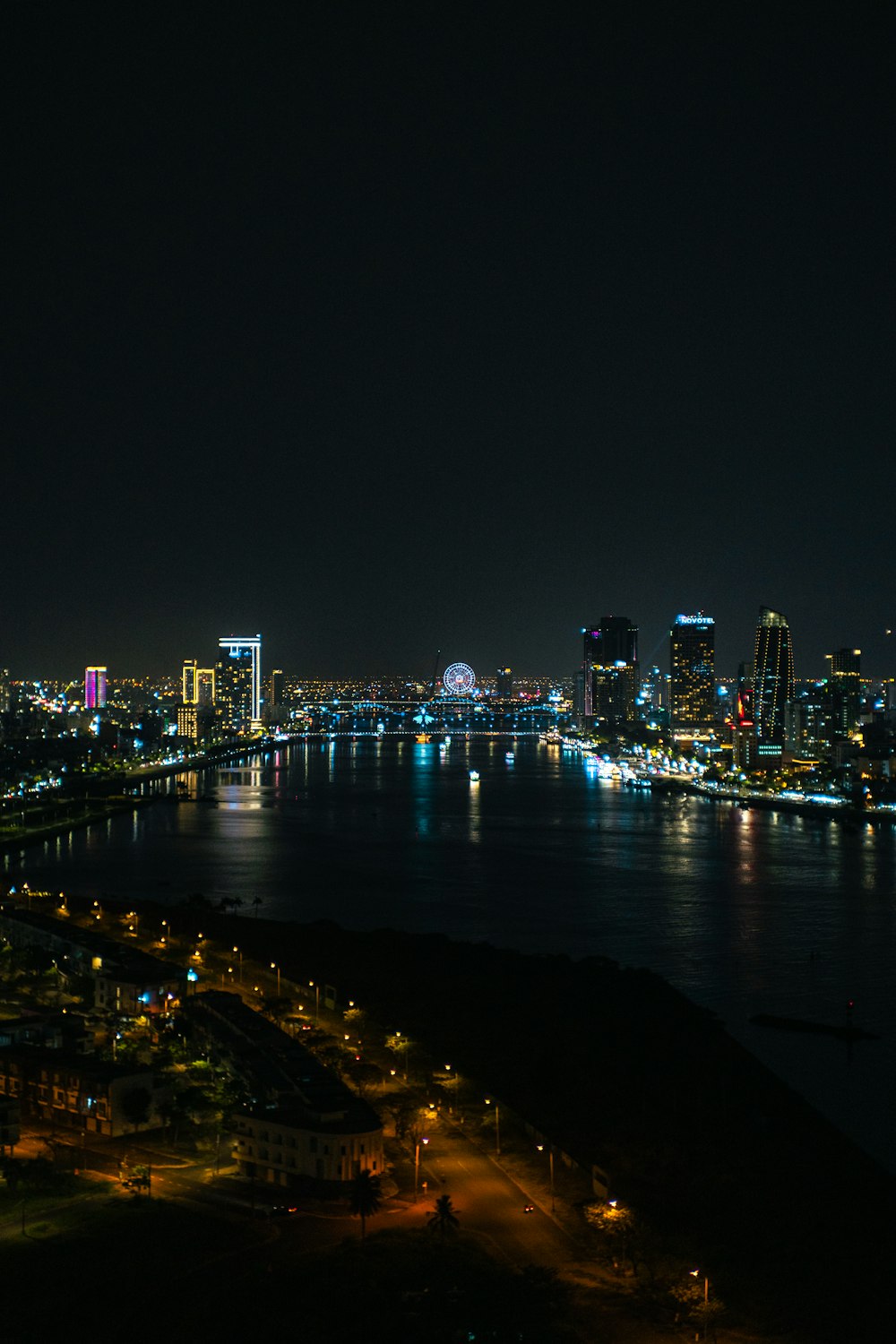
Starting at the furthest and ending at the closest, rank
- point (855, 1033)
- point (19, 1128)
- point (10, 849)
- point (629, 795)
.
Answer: point (629, 795), point (10, 849), point (855, 1033), point (19, 1128)

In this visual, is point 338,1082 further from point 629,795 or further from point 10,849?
point 629,795

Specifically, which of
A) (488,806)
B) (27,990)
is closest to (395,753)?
(488,806)

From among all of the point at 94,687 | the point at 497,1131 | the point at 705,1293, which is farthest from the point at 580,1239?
the point at 94,687

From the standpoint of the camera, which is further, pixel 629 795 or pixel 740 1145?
pixel 629 795

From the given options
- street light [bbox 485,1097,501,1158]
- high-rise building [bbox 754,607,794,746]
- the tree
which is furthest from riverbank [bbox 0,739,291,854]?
high-rise building [bbox 754,607,794,746]

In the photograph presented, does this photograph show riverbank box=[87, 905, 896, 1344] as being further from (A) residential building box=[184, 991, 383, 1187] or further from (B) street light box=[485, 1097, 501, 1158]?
(A) residential building box=[184, 991, 383, 1187]

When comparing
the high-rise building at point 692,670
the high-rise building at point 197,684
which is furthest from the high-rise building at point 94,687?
the high-rise building at point 692,670

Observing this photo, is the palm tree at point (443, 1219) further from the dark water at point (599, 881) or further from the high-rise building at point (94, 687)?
the high-rise building at point (94, 687)

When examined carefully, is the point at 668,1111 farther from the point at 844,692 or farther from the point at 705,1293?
the point at 844,692

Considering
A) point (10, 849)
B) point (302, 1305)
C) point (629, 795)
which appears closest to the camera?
point (302, 1305)
